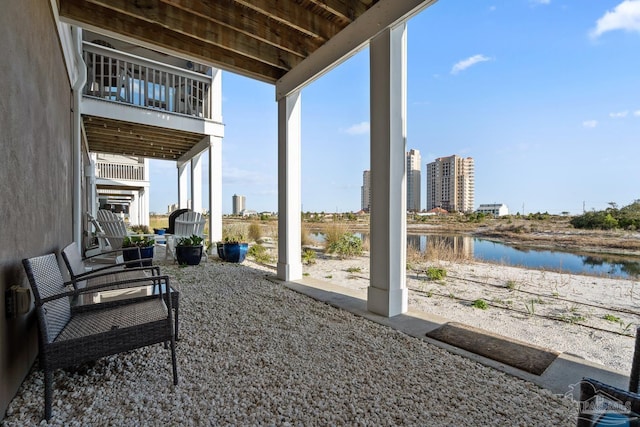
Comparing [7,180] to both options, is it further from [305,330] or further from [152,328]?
[305,330]

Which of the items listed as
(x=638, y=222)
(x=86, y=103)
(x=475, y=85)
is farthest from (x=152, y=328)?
(x=475, y=85)

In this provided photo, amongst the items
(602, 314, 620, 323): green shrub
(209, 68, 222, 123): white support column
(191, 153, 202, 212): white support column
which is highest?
(209, 68, 222, 123): white support column

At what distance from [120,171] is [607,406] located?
1491cm

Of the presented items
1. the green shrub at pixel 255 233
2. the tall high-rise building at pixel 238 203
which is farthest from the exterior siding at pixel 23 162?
the tall high-rise building at pixel 238 203

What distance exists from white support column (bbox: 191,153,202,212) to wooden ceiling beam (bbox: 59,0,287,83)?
183 inches

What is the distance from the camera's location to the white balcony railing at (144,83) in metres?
5.89

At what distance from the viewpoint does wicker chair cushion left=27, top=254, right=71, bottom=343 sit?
60.2 inches

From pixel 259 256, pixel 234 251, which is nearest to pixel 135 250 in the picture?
pixel 234 251

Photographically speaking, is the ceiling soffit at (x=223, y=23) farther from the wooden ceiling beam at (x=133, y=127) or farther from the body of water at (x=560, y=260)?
the body of water at (x=560, y=260)

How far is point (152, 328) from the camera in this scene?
174cm

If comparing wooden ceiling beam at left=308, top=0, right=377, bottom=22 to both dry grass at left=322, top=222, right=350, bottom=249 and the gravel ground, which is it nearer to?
the gravel ground

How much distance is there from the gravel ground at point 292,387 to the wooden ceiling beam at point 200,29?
10.2 ft

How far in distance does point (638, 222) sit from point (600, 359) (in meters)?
3.48

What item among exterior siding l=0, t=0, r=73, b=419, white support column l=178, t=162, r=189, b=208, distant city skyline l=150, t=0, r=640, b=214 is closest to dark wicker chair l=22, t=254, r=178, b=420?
exterior siding l=0, t=0, r=73, b=419
